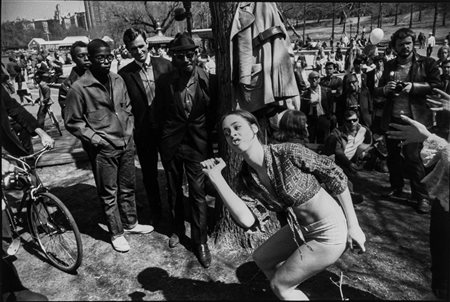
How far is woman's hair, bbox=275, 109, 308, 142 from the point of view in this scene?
2.62 metres

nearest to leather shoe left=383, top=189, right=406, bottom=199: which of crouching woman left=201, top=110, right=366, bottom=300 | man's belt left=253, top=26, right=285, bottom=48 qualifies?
crouching woman left=201, top=110, right=366, bottom=300

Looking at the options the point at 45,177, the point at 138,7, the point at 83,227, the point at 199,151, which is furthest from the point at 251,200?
the point at 45,177

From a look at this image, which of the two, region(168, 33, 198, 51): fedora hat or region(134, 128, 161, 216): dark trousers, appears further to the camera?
region(134, 128, 161, 216): dark trousers

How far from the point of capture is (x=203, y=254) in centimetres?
321

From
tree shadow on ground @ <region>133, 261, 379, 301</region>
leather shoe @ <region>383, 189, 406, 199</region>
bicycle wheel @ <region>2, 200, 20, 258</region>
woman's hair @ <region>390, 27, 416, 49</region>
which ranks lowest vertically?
tree shadow on ground @ <region>133, 261, 379, 301</region>

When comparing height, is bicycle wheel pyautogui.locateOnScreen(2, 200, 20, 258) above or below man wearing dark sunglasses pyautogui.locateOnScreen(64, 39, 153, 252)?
below

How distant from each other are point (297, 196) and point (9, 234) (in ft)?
6.83

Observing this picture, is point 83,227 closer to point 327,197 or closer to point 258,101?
Answer: point 258,101

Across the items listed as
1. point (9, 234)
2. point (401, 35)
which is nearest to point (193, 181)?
point (9, 234)

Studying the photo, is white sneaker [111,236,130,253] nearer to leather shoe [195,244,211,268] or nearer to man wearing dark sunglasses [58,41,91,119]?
leather shoe [195,244,211,268]

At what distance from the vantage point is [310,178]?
219cm

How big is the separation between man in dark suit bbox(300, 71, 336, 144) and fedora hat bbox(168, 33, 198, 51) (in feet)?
3.92

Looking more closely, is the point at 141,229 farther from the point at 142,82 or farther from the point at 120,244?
the point at 142,82

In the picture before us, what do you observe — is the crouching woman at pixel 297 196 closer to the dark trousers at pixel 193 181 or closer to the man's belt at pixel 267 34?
the man's belt at pixel 267 34
